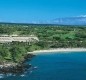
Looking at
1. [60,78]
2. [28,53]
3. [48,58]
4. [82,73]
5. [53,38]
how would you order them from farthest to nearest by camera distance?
[53,38] → [28,53] → [48,58] → [82,73] → [60,78]

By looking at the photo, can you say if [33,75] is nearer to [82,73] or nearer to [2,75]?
[2,75]

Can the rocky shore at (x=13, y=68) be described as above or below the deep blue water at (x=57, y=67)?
above

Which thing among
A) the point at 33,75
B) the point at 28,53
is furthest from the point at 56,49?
the point at 33,75

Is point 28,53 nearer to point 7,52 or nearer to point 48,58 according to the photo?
point 48,58

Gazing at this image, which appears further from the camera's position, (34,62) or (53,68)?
(34,62)

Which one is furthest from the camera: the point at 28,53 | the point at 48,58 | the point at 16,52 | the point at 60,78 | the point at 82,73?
the point at 28,53

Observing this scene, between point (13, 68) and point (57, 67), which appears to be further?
point (57, 67)

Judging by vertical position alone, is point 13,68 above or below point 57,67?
above

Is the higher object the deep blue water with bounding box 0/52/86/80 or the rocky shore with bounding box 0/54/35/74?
the rocky shore with bounding box 0/54/35/74
